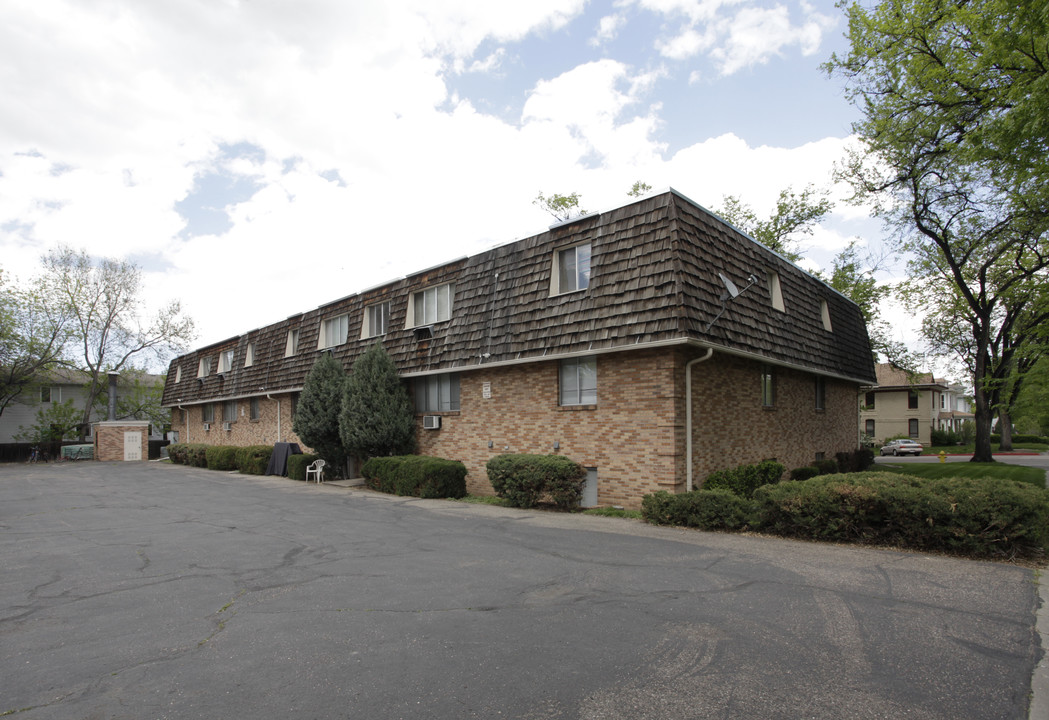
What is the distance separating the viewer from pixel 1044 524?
6.93 m

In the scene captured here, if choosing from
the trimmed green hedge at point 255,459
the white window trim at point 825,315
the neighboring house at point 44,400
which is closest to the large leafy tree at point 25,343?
the neighboring house at point 44,400

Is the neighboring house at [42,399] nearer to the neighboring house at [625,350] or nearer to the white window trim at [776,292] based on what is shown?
the neighboring house at [625,350]

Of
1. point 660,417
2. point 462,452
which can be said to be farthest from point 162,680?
point 462,452

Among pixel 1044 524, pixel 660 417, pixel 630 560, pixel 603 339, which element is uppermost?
pixel 603 339

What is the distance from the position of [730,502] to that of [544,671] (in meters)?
5.87

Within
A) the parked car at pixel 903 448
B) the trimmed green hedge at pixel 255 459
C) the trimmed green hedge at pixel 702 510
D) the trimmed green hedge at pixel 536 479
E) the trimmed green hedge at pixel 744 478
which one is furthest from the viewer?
the parked car at pixel 903 448

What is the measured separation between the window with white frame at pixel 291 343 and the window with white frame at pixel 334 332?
95.5 inches

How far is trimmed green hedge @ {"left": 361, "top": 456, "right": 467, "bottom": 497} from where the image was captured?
45.5ft

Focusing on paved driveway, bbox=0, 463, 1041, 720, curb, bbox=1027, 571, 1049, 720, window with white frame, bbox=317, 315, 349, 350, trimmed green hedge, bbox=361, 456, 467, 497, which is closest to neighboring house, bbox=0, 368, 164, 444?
window with white frame, bbox=317, 315, 349, 350

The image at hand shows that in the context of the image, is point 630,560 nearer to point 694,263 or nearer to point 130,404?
point 694,263

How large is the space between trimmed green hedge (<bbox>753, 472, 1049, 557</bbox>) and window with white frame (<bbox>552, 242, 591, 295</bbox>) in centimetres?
551

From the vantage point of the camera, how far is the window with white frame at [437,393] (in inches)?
615

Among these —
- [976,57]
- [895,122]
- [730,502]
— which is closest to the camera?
[730,502]

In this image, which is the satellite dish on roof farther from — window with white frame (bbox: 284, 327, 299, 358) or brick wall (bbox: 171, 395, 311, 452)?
window with white frame (bbox: 284, 327, 299, 358)
